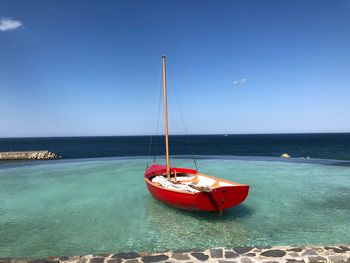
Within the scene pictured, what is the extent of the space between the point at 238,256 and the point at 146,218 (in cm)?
574

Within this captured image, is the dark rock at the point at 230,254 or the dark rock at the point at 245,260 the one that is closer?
the dark rock at the point at 245,260

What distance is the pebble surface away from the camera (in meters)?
5.91

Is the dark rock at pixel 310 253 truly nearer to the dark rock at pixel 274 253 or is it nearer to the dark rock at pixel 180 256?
the dark rock at pixel 274 253

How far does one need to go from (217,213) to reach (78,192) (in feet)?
31.6

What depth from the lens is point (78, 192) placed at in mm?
16312

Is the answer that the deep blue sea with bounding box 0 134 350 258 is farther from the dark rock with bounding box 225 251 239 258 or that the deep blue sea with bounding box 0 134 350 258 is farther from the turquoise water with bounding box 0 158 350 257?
the dark rock with bounding box 225 251 239 258

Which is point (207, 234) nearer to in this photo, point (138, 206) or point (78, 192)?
point (138, 206)

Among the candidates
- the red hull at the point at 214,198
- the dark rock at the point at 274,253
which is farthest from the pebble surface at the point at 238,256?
the red hull at the point at 214,198

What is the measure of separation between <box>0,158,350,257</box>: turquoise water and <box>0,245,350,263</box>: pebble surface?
1.72 meters

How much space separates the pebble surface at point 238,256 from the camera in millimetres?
5910

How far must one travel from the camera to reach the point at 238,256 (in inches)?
242

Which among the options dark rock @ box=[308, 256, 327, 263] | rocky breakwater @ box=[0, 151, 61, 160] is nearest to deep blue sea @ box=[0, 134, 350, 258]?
dark rock @ box=[308, 256, 327, 263]

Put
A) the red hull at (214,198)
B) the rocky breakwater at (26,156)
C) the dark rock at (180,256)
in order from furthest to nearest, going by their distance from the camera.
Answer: the rocky breakwater at (26,156) < the red hull at (214,198) < the dark rock at (180,256)

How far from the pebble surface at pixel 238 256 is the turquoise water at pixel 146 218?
1723 mm
